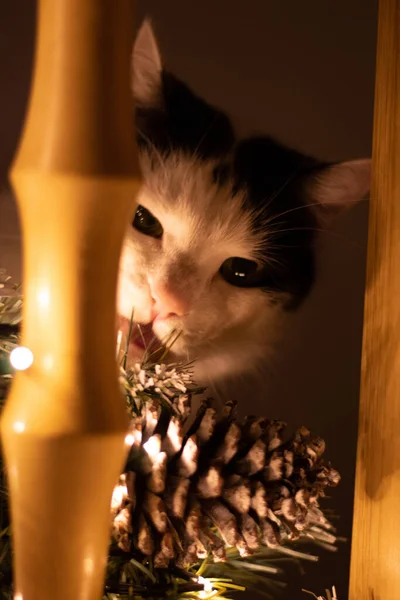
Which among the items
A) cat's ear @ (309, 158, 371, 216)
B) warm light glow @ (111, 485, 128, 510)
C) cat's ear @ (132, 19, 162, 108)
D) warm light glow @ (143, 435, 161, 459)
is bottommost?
warm light glow @ (111, 485, 128, 510)

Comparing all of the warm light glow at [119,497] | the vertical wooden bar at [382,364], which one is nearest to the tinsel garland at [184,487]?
the warm light glow at [119,497]

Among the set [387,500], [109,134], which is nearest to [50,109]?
[109,134]

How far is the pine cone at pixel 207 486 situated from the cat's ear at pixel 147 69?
265 millimetres

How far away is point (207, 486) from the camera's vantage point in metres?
0.41

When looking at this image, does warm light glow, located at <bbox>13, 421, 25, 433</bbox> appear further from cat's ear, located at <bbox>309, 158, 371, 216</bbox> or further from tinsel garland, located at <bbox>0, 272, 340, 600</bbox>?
cat's ear, located at <bbox>309, 158, 371, 216</bbox>

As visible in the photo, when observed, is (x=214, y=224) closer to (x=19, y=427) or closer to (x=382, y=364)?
(x=382, y=364)

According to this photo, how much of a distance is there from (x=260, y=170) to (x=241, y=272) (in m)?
0.09

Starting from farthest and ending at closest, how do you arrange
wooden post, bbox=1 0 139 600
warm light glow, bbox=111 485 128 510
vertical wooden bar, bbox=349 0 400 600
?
vertical wooden bar, bbox=349 0 400 600 → warm light glow, bbox=111 485 128 510 → wooden post, bbox=1 0 139 600

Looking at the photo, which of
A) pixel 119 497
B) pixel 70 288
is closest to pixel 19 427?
pixel 70 288

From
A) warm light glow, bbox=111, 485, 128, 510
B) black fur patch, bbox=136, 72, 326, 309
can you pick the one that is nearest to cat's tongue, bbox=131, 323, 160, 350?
black fur patch, bbox=136, 72, 326, 309

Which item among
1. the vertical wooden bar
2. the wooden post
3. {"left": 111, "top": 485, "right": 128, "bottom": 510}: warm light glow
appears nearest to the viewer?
the wooden post

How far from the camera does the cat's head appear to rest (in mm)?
576

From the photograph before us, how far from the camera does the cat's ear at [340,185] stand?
1.97ft

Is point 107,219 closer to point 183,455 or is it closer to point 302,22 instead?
point 183,455
